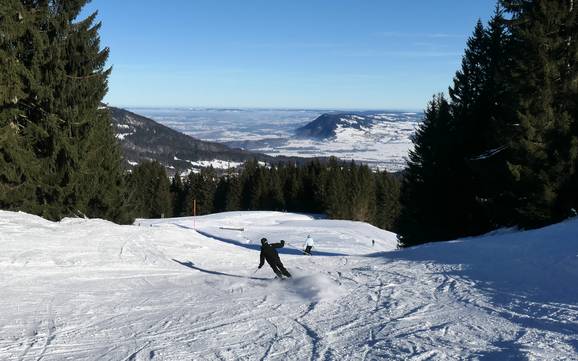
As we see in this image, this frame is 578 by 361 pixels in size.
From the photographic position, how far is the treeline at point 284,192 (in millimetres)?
60906

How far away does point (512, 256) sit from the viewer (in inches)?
559

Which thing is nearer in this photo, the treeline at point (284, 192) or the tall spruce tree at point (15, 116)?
the tall spruce tree at point (15, 116)

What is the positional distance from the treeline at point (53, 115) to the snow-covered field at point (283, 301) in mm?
3297

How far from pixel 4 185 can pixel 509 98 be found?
23.0m

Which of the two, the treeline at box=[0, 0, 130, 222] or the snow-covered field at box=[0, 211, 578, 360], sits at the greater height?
the treeline at box=[0, 0, 130, 222]

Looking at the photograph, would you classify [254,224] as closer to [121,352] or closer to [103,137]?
[103,137]

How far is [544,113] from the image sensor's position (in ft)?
64.3

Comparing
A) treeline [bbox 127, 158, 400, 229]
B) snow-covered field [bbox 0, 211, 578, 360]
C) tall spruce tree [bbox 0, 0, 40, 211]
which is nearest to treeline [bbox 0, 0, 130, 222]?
tall spruce tree [bbox 0, 0, 40, 211]

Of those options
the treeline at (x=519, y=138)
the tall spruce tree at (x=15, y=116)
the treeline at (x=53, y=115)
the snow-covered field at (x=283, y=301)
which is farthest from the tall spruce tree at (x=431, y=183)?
the tall spruce tree at (x=15, y=116)

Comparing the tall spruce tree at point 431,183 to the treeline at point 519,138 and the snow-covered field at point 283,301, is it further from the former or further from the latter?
the snow-covered field at point 283,301

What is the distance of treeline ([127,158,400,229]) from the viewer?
200ft

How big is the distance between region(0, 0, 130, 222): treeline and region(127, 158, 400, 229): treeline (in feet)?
121

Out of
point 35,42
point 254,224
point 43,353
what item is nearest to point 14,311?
point 43,353

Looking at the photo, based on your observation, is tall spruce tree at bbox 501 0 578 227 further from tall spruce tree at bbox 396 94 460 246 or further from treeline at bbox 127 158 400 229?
treeline at bbox 127 158 400 229
